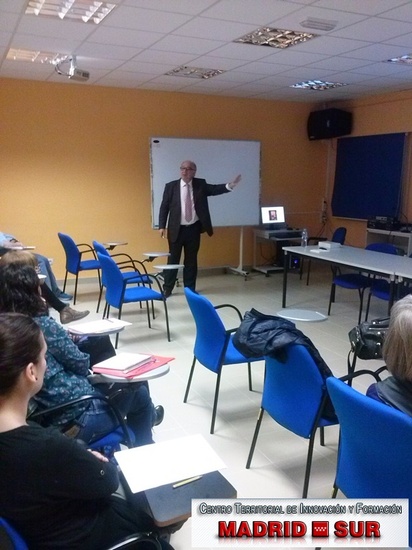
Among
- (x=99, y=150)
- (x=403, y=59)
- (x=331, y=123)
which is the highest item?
(x=403, y=59)

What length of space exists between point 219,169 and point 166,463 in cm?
592

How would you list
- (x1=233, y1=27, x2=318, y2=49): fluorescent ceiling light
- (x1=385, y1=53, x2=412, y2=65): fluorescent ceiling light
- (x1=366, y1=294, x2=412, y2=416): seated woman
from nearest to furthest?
(x1=366, y1=294, x2=412, y2=416): seated woman → (x1=233, y1=27, x2=318, y2=49): fluorescent ceiling light → (x1=385, y1=53, x2=412, y2=65): fluorescent ceiling light

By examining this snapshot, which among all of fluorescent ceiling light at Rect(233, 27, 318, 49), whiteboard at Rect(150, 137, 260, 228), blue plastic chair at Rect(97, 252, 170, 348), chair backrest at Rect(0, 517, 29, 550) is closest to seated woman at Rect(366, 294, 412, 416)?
chair backrest at Rect(0, 517, 29, 550)

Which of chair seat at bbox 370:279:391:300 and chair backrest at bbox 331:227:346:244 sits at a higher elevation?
chair backrest at bbox 331:227:346:244

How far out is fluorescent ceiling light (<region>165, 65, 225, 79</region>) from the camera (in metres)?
5.18

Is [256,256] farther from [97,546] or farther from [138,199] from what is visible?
[97,546]

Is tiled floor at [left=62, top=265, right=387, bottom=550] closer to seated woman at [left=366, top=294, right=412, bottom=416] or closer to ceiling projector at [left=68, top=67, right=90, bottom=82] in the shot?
seated woman at [left=366, top=294, right=412, bottom=416]

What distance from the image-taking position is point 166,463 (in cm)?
130

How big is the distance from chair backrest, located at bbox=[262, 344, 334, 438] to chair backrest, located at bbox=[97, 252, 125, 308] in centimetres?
212

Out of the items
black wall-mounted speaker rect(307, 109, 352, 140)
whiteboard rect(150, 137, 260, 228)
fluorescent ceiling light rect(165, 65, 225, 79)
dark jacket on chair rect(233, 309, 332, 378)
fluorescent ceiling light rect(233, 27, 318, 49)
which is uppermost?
fluorescent ceiling light rect(165, 65, 225, 79)

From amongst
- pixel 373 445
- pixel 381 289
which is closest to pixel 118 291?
pixel 381 289

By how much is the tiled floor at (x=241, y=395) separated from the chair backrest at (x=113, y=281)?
1.35 feet

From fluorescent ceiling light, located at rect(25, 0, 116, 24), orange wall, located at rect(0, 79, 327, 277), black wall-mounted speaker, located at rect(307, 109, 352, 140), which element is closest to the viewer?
fluorescent ceiling light, located at rect(25, 0, 116, 24)

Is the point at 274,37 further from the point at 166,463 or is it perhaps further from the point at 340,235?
the point at 166,463
